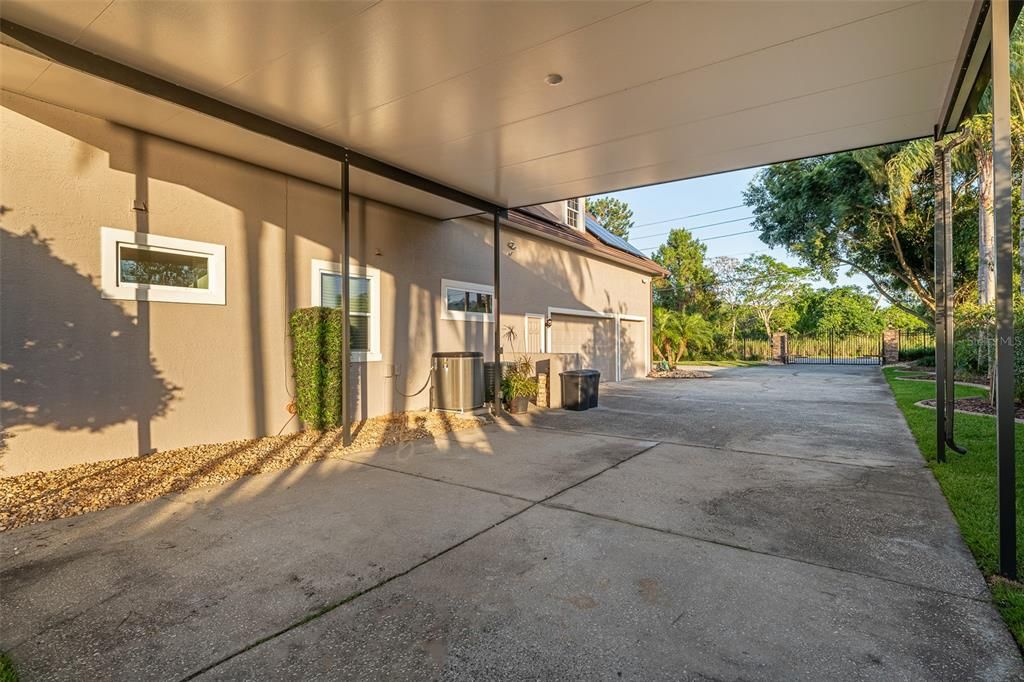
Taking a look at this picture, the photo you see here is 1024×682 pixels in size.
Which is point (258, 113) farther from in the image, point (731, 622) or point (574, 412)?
point (574, 412)

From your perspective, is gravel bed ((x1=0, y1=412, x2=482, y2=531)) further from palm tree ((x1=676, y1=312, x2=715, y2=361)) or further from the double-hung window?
palm tree ((x1=676, y1=312, x2=715, y2=361))

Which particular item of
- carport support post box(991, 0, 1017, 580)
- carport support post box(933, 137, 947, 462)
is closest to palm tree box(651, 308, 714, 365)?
carport support post box(933, 137, 947, 462)

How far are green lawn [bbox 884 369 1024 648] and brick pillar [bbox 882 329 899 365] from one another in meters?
17.6

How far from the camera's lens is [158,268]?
5.65 metres

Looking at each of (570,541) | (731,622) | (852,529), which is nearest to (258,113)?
(570,541)

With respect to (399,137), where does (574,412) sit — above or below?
below

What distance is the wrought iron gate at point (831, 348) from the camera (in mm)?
28125

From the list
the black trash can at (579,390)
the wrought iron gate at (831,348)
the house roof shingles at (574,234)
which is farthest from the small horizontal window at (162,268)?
the wrought iron gate at (831,348)

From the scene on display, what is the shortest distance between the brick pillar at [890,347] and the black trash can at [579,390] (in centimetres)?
1987

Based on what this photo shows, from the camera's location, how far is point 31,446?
4.70 meters

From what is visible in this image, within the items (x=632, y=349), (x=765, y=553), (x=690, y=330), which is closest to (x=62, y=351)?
(x=765, y=553)

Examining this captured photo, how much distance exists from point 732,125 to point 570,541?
4.66 metres

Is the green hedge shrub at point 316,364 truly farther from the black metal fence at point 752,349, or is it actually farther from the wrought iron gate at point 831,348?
the black metal fence at point 752,349

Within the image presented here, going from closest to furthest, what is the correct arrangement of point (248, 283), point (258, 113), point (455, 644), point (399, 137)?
point (455, 644), point (258, 113), point (399, 137), point (248, 283)
